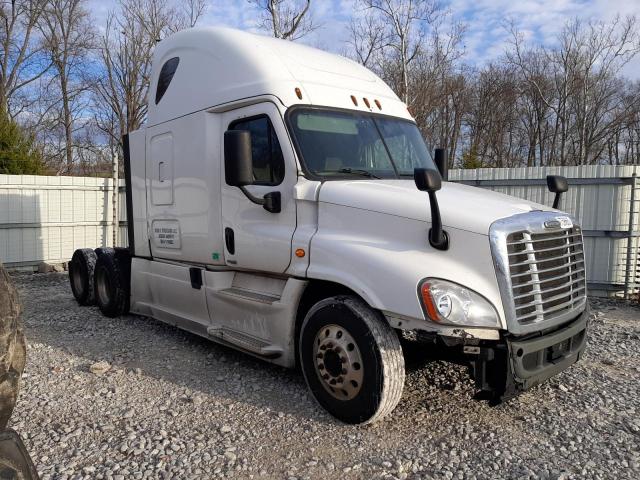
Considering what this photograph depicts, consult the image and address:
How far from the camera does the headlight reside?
3.42 m

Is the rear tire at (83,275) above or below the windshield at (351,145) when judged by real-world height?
below

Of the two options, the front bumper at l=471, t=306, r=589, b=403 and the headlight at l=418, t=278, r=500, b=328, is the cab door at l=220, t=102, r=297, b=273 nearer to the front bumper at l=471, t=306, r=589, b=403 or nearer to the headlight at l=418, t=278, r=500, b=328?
the headlight at l=418, t=278, r=500, b=328

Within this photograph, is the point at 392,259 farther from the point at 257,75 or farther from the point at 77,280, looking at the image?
the point at 77,280

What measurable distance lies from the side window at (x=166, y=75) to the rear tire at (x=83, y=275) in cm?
305

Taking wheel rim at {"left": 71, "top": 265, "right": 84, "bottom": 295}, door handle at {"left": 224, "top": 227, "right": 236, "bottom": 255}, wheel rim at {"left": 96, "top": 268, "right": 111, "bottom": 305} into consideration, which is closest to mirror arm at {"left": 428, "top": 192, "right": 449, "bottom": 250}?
door handle at {"left": 224, "top": 227, "right": 236, "bottom": 255}

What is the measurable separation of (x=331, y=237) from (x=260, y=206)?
0.93 m

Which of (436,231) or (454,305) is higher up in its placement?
(436,231)

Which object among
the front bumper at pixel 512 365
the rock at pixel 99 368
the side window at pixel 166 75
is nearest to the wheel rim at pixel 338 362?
the front bumper at pixel 512 365

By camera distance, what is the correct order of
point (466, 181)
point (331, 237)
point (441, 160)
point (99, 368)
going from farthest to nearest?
1. point (466, 181)
2. point (441, 160)
3. point (99, 368)
4. point (331, 237)

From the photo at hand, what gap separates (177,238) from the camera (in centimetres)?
600

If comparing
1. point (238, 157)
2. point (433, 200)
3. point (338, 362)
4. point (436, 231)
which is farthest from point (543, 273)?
point (238, 157)

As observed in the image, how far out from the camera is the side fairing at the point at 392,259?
352cm

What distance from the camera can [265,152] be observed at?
187 inches

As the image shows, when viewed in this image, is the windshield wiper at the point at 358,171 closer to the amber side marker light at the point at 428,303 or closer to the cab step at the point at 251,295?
the cab step at the point at 251,295
